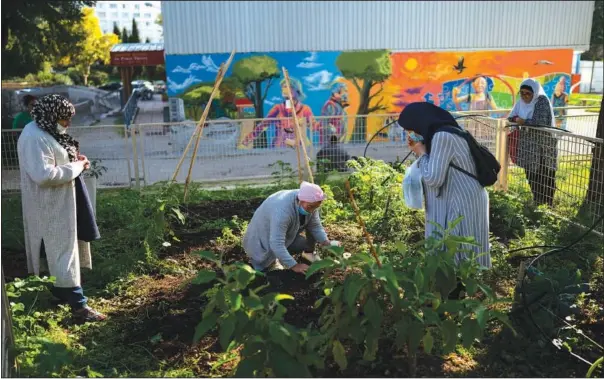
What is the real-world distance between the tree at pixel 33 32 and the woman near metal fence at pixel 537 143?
10083 millimetres

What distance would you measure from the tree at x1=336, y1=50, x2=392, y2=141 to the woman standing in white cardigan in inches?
449

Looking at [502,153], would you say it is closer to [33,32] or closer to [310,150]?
[310,150]

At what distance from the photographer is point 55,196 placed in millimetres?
3904

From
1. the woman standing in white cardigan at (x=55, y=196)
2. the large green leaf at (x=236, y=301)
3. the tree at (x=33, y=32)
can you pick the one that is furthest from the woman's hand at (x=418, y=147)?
the tree at (x=33, y=32)

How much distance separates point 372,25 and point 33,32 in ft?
27.9

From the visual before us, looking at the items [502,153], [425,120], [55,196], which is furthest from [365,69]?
[55,196]

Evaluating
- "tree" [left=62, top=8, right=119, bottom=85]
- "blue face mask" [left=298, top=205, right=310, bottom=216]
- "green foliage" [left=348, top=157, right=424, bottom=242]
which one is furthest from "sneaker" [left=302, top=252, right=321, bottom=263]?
"tree" [left=62, top=8, right=119, bottom=85]

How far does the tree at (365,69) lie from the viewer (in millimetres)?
14734

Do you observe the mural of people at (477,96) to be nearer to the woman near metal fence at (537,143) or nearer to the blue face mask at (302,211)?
the woman near metal fence at (537,143)

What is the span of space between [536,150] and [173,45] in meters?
10.1

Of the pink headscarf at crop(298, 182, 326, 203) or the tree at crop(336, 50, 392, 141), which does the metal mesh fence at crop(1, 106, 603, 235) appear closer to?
the pink headscarf at crop(298, 182, 326, 203)

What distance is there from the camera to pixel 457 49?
50.2 ft

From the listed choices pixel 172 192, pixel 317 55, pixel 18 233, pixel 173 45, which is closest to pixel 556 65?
pixel 317 55

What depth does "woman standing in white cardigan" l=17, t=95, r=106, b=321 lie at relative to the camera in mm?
3773
